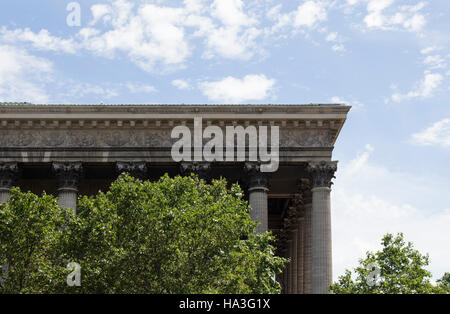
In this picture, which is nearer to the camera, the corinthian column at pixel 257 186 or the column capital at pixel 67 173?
the corinthian column at pixel 257 186

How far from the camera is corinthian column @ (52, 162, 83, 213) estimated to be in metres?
42.6

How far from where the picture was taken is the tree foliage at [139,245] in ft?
94.1

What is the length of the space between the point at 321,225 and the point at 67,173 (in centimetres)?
1782

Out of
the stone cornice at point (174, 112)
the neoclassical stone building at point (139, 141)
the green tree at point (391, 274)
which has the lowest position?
the green tree at point (391, 274)

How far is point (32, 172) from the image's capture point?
45.5 meters

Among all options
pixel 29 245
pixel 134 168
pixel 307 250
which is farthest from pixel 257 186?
pixel 29 245

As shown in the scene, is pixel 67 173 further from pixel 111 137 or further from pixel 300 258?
pixel 300 258

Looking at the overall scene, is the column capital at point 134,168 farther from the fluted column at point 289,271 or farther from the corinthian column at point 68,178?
the fluted column at point 289,271

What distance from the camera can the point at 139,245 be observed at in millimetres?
29062

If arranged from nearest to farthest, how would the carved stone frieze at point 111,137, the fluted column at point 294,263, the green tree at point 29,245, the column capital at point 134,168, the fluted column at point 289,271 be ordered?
the green tree at point 29,245
the column capital at point 134,168
the carved stone frieze at point 111,137
the fluted column at point 294,263
the fluted column at point 289,271

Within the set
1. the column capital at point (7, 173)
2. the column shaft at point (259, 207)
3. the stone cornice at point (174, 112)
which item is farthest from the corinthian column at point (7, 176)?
the column shaft at point (259, 207)

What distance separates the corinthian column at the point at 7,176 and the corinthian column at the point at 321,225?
20.5 metres

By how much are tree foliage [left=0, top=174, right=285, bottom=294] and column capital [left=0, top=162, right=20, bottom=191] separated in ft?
34.8

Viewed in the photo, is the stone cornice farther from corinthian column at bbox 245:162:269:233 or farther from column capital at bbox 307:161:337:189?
corinthian column at bbox 245:162:269:233
